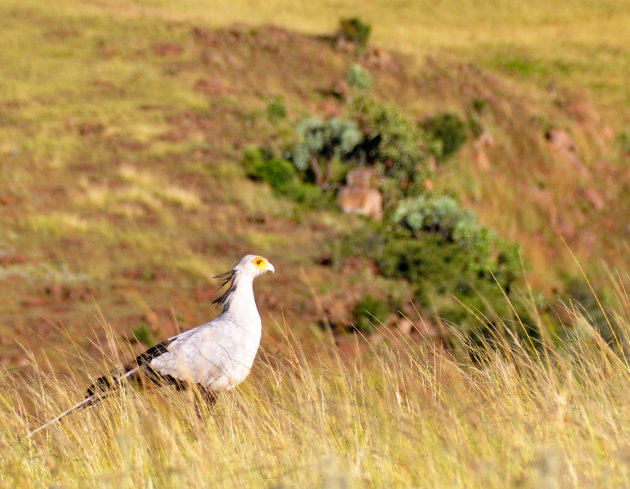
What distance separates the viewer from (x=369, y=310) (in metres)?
15.0

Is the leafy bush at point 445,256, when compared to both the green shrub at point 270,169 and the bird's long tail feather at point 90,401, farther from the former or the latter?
the bird's long tail feather at point 90,401

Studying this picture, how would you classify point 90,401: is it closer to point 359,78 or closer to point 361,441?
point 361,441

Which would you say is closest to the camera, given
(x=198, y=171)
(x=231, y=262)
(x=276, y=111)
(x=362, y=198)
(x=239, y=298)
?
(x=239, y=298)

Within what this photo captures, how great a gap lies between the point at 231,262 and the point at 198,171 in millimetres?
5711

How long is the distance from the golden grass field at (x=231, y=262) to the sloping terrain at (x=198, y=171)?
96mm

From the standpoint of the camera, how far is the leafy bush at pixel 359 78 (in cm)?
3031

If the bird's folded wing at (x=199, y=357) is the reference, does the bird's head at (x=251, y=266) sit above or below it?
above

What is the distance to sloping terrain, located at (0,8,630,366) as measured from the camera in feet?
51.7

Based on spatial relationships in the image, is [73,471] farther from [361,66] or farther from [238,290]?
[361,66]

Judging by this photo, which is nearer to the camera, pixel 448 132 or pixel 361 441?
pixel 361 441

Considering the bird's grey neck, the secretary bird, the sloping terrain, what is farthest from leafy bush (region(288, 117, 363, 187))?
the secretary bird

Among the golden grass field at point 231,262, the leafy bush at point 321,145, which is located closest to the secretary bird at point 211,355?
the golden grass field at point 231,262

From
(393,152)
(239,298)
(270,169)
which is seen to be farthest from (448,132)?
(239,298)

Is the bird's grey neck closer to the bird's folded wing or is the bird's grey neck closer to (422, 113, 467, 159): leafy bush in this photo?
the bird's folded wing
